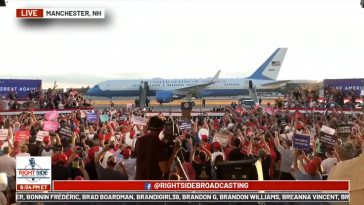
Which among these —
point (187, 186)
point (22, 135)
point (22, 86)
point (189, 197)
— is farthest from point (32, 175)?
point (22, 86)

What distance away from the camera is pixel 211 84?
52.3 m

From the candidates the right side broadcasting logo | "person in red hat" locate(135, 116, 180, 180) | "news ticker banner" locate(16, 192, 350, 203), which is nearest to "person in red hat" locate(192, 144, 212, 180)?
"person in red hat" locate(135, 116, 180, 180)

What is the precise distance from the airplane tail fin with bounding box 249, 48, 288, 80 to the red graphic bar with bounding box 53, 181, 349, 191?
55316 millimetres

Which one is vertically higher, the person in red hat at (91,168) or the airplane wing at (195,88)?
the airplane wing at (195,88)

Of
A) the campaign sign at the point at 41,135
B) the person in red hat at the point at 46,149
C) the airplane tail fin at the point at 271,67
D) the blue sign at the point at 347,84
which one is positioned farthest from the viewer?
the airplane tail fin at the point at 271,67

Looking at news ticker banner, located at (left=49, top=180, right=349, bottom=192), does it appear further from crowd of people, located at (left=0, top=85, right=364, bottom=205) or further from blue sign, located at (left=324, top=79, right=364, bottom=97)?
blue sign, located at (left=324, top=79, right=364, bottom=97)

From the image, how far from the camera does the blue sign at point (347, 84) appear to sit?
34031 millimetres

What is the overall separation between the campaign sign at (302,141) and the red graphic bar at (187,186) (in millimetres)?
3806

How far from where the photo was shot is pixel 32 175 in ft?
19.1

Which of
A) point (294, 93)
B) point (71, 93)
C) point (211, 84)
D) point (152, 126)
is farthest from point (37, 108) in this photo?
point (211, 84)

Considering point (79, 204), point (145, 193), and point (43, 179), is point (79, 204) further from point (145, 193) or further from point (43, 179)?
point (43, 179)

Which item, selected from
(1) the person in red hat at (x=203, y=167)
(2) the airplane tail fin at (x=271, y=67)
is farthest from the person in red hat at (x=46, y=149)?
(2) the airplane tail fin at (x=271, y=67)

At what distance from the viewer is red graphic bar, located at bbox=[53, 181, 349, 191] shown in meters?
4.65

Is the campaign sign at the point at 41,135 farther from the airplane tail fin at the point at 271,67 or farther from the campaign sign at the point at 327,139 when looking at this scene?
the airplane tail fin at the point at 271,67
